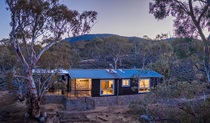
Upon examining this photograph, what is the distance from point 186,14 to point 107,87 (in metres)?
10.0

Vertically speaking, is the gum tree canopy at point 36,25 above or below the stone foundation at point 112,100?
above

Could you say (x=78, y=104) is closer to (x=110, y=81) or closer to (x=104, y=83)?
(x=104, y=83)

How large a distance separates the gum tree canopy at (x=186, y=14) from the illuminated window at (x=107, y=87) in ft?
28.8

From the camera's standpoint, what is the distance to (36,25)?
Result: 12602mm

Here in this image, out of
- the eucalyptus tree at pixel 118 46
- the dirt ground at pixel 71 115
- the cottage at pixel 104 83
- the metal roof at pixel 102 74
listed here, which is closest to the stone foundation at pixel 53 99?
the cottage at pixel 104 83

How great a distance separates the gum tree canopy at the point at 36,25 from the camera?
454 inches

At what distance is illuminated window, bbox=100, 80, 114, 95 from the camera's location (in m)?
17.3

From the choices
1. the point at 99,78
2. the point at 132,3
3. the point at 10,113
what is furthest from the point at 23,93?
the point at 132,3

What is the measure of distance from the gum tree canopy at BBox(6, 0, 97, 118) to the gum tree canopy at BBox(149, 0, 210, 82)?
19.5 feet

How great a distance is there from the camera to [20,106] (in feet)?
47.9

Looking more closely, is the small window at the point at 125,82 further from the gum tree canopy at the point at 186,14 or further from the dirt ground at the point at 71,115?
the gum tree canopy at the point at 186,14

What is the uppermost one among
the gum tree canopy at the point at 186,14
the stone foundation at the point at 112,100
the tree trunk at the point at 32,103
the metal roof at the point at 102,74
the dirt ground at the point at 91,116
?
the gum tree canopy at the point at 186,14

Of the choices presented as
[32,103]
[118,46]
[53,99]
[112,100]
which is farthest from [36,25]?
[118,46]

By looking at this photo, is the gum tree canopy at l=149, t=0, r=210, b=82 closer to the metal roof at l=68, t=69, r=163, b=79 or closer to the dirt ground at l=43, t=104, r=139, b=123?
the dirt ground at l=43, t=104, r=139, b=123
